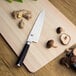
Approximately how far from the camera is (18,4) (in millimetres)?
1157

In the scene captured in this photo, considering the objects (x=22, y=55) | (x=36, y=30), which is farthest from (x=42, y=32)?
(x=22, y=55)

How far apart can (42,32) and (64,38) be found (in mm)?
92

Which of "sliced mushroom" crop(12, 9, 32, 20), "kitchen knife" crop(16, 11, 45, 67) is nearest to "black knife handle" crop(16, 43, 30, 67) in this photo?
"kitchen knife" crop(16, 11, 45, 67)

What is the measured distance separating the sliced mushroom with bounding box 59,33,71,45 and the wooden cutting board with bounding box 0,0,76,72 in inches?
0.5

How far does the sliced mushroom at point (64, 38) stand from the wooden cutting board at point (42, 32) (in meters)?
0.01

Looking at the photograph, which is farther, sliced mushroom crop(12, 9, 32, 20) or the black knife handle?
sliced mushroom crop(12, 9, 32, 20)

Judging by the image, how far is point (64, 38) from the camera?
3.49 ft

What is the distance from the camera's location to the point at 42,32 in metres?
1.08

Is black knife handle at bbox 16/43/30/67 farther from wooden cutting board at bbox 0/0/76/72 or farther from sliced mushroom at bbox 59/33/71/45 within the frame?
sliced mushroom at bbox 59/33/71/45

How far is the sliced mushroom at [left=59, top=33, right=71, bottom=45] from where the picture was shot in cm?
105

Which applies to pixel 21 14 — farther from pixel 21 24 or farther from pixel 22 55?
pixel 22 55

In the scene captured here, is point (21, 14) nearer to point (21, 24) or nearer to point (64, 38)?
point (21, 24)

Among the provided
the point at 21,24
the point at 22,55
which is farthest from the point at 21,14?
the point at 22,55

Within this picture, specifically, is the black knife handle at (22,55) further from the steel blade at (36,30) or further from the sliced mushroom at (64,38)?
the sliced mushroom at (64,38)
